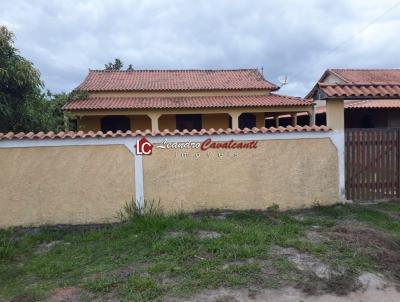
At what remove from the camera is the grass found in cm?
398

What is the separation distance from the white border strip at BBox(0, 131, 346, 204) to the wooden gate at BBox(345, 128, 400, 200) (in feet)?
1.15

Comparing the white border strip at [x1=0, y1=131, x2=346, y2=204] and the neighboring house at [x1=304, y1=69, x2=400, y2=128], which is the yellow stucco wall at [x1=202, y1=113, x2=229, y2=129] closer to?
the neighboring house at [x1=304, y1=69, x2=400, y2=128]

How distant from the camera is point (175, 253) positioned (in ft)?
15.5

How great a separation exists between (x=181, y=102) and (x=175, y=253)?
1263 centimetres

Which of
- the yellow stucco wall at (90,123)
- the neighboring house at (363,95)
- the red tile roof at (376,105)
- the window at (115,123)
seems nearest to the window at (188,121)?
the window at (115,123)

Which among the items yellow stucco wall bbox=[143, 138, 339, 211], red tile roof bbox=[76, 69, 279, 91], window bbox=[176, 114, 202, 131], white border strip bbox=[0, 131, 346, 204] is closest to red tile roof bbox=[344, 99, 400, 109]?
red tile roof bbox=[76, 69, 279, 91]

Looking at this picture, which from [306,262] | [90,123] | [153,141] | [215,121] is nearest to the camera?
[306,262]

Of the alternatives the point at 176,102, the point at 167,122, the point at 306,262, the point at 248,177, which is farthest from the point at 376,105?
the point at 306,262

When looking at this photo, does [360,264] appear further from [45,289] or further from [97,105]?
[97,105]

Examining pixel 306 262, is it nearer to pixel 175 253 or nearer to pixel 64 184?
pixel 175 253

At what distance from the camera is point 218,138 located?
6.67m

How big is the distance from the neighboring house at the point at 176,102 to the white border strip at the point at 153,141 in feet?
30.4

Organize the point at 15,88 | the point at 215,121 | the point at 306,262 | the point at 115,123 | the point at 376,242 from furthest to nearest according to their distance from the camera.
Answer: the point at 215,121
the point at 115,123
the point at 15,88
the point at 376,242
the point at 306,262

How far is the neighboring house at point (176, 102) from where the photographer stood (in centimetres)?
1612
